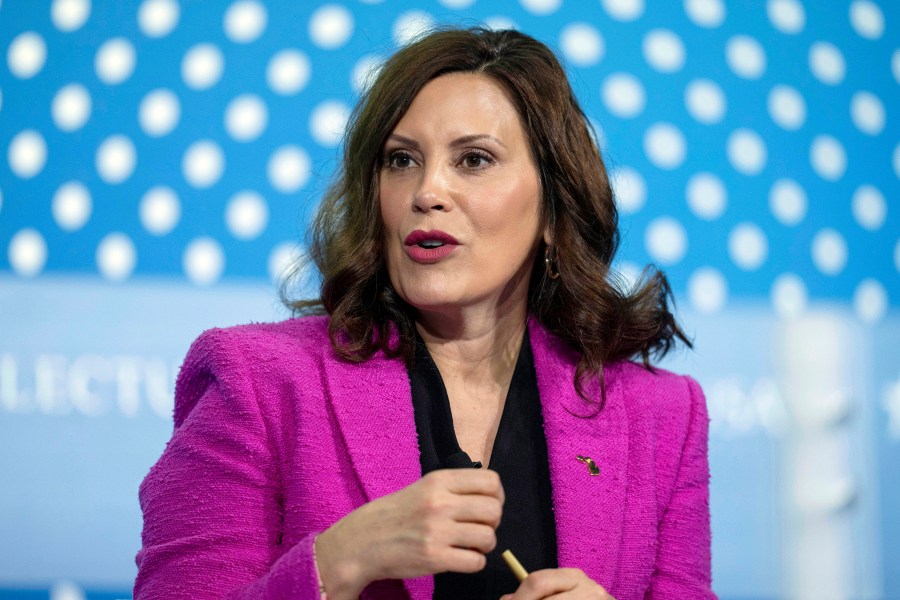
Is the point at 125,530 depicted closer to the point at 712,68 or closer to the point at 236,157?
the point at 236,157

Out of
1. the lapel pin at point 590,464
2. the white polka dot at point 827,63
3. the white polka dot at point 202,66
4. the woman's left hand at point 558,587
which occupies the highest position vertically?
the white polka dot at point 827,63

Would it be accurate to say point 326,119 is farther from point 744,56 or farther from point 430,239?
point 744,56

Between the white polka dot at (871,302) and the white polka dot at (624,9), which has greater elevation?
the white polka dot at (624,9)

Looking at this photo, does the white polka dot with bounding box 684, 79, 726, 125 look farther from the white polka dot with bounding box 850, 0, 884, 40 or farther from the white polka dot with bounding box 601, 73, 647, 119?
the white polka dot with bounding box 850, 0, 884, 40

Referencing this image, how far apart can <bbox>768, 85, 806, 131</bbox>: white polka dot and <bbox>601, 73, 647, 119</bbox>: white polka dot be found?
307 mm

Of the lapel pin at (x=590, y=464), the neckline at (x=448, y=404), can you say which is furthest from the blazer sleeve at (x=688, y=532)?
the neckline at (x=448, y=404)

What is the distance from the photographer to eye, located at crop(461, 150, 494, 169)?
4.94 feet

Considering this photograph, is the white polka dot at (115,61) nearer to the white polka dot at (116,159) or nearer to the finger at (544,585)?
the white polka dot at (116,159)

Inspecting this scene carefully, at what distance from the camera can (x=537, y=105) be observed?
5.17 feet

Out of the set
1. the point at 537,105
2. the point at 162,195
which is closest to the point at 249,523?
the point at 537,105

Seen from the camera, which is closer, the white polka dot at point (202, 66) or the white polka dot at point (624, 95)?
the white polka dot at point (202, 66)

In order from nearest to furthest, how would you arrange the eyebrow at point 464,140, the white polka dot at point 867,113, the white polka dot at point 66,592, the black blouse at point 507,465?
the black blouse at point 507,465 → the eyebrow at point 464,140 → the white polka dot at point 66,592 → the white polka dot at point 867,113

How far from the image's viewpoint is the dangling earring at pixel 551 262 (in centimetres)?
165

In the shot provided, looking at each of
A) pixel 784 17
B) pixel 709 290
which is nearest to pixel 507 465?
pixel 709 290
